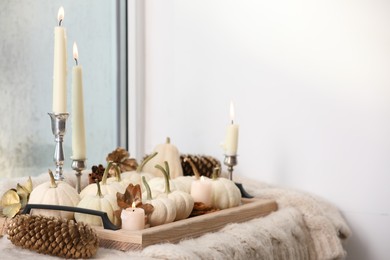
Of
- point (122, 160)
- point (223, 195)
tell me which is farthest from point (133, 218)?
point (122, 160)

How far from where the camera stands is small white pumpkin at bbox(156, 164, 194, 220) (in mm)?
1221

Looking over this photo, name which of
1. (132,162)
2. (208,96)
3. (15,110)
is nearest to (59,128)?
(132,162)

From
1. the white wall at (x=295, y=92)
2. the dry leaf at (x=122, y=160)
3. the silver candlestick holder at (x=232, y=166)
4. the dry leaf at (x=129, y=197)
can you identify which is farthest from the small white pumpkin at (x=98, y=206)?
the white wall at (x=295, y=92)

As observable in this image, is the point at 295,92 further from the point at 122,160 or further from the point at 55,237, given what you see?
the point at 55,237

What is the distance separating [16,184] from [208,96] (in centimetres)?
62

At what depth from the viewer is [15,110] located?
163 cm

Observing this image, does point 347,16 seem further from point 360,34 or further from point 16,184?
point 16,184

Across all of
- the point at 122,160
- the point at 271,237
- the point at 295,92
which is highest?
the point at 295,92

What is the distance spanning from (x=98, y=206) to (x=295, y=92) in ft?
2.17

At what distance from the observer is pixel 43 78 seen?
66.9 inches

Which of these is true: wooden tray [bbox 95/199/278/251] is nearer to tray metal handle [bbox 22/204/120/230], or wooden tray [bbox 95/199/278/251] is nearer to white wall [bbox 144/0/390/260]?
tray metal handle [bbox 22/204/120/230]

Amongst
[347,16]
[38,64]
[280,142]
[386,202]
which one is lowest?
[386,202]

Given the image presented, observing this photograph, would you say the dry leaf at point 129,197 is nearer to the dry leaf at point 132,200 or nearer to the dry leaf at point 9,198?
the dry leaf at point 132,200

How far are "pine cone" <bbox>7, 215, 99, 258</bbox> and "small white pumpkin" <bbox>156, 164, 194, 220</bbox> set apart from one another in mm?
208
